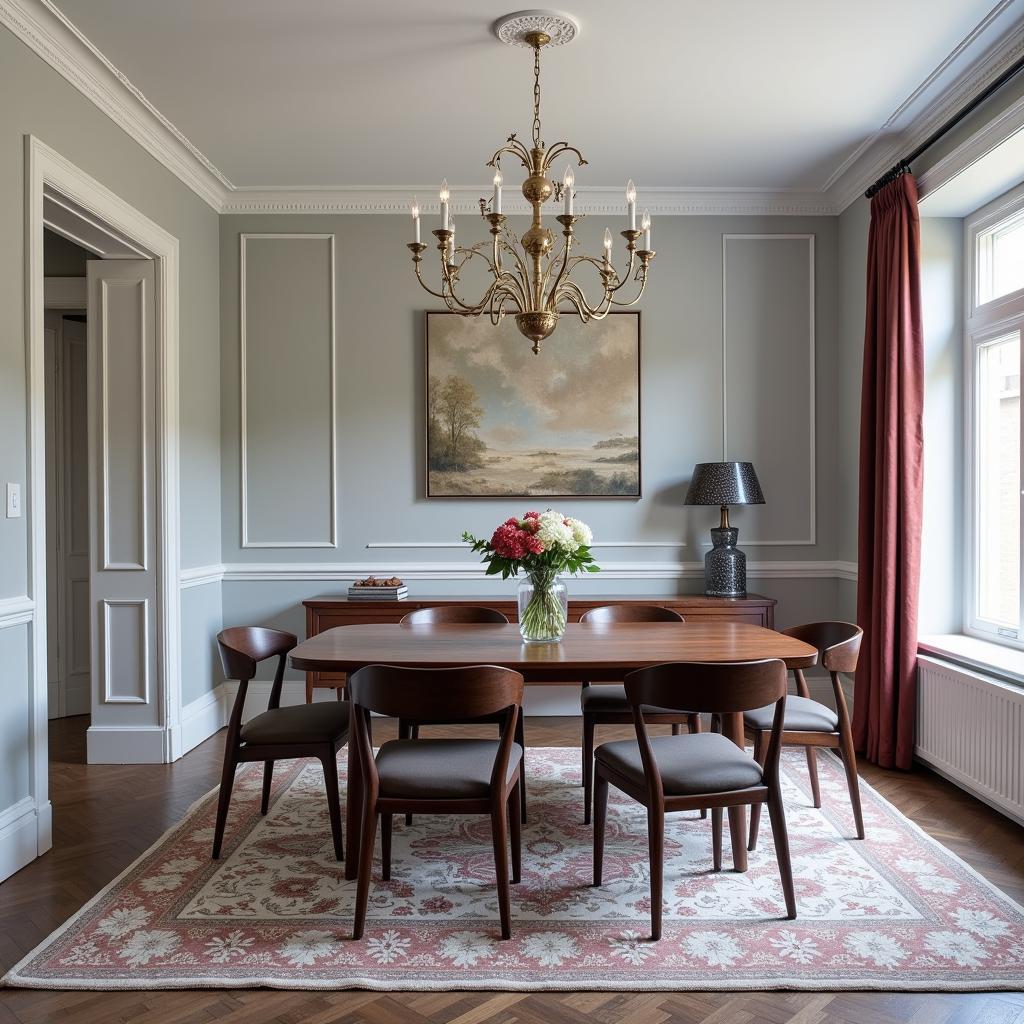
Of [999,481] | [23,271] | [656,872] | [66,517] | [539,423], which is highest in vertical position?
[23,271]

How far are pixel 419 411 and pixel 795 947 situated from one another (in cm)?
369

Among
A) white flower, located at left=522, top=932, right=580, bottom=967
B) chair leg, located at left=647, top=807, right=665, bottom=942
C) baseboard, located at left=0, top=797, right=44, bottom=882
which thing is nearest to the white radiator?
chair leg, located at left=647, top=807, right=665, bottom=942

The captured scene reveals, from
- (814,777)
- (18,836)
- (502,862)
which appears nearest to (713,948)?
(502,862)

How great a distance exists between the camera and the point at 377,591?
4957 mm

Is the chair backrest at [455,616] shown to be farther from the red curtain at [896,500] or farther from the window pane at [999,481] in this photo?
the window pane at [999,481]

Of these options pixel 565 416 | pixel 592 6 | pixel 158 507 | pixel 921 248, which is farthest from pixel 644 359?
pixel 158 507

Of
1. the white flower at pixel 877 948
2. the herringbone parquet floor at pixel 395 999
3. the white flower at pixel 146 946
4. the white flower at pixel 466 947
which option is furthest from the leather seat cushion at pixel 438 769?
the white flower at pixel 877 948

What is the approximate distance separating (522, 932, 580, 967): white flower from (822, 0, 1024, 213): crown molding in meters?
3.65

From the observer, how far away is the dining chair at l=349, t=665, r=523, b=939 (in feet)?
8.11

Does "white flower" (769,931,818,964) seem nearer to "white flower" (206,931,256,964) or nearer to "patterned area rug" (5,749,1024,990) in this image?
"patterned area rug" (5,749,1024,990)

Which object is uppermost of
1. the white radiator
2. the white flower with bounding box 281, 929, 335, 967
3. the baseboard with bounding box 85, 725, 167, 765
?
the white radiator

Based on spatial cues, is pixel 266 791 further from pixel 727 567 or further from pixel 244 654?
pixel 727 567

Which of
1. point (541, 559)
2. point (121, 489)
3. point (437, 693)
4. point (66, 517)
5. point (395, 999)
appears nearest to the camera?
point (395, 999)

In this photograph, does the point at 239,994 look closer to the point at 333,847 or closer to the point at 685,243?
the point at 333,847
